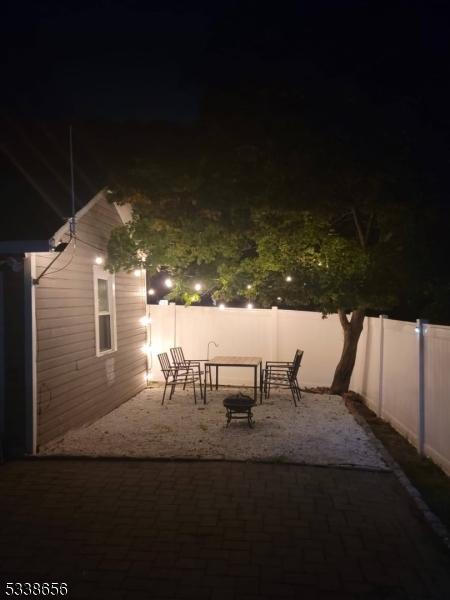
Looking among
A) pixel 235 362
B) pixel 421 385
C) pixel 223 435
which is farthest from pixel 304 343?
pixel 421 385

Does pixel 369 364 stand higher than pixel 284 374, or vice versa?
pixel 369 364

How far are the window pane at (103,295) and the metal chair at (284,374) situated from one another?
10.6 ft

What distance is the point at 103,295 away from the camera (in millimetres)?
8883

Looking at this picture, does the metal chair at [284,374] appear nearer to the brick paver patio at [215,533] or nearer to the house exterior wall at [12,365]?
the brick paver patio at [215,533]

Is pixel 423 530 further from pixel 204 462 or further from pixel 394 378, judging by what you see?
pixel 394 378

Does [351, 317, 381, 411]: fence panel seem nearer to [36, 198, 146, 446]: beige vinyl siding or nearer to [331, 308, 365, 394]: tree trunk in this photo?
[331, 308, 365, 394]: tree trunk

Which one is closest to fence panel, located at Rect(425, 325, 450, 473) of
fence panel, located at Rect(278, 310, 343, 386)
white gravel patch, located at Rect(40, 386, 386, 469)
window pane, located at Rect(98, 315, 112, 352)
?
white gravel patch, located at Rect(40, 386, 386, 469)

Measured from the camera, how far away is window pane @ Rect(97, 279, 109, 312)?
28.5 feet

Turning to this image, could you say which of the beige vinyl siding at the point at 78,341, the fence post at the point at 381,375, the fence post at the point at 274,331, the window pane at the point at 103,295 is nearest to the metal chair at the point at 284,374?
the fence post at the point at 274,331

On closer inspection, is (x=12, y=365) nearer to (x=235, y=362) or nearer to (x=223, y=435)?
(x=223, y=435)

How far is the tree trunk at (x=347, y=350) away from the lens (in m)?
10.3

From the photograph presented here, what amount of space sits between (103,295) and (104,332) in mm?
626

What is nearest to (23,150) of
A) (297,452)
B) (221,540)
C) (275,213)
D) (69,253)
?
(69,253)

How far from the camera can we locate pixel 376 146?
8188 mm
